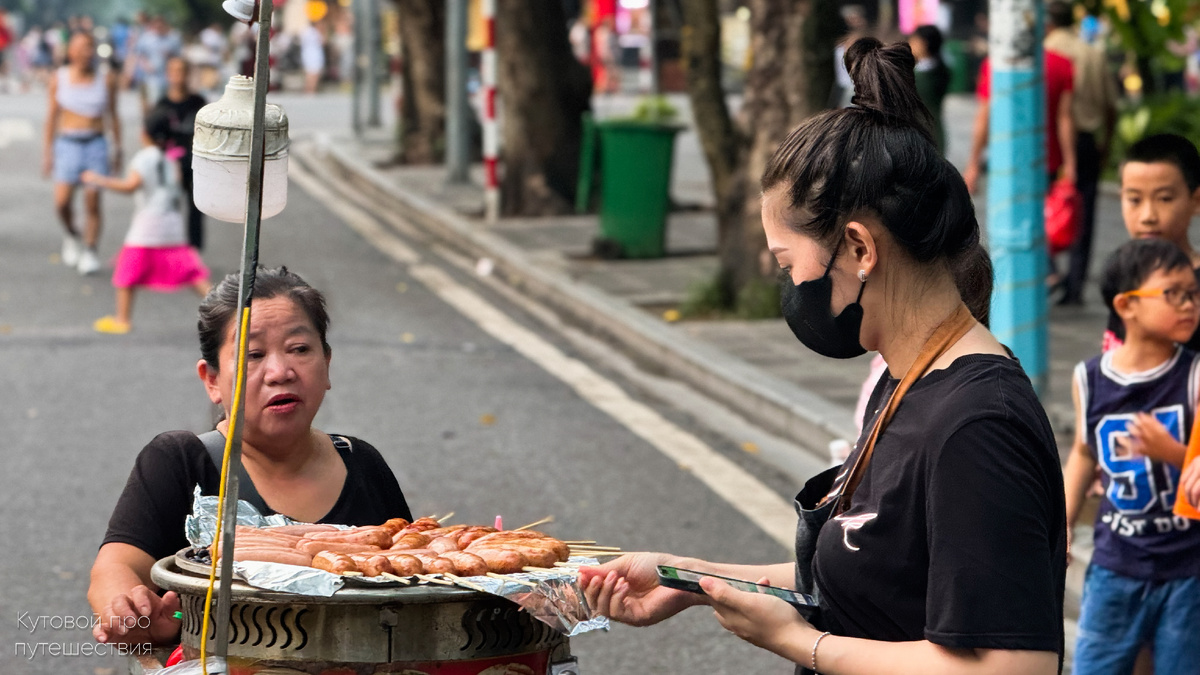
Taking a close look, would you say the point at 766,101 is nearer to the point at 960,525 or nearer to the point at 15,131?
the point at 960,525

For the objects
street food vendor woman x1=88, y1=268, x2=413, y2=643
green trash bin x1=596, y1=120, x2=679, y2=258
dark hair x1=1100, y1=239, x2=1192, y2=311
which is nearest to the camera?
street food vendor woman x1=88, y1=268, x2=413, y2=643

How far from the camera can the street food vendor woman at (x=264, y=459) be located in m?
2.93

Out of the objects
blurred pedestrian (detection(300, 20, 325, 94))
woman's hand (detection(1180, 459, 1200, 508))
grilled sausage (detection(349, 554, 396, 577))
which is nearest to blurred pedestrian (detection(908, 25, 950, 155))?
woman's hand (detection(1180, 459, 1200, 508))

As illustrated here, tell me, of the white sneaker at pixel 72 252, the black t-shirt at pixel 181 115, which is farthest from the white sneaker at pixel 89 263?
the black t-shirt at pixel 181 115

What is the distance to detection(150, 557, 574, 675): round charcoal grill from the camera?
2.32 m

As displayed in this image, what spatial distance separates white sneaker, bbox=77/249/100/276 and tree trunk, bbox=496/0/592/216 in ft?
15.6

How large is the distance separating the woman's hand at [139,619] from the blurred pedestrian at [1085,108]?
1022cm

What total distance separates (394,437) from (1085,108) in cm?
714

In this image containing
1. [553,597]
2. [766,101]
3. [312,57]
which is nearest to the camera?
[553,597]

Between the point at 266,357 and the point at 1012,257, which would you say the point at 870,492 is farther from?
the point at 1012,257

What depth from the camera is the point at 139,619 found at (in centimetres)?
273

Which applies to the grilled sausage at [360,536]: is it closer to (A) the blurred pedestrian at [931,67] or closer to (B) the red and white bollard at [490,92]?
(A) the blurred pedestrian at [931,67]

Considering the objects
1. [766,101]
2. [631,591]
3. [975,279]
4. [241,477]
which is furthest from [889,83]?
[766,101]

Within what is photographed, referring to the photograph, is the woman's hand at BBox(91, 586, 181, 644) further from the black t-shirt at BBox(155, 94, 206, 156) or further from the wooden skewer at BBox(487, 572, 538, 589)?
the black t-shirt at BBox(155, 94, 206, 156)
